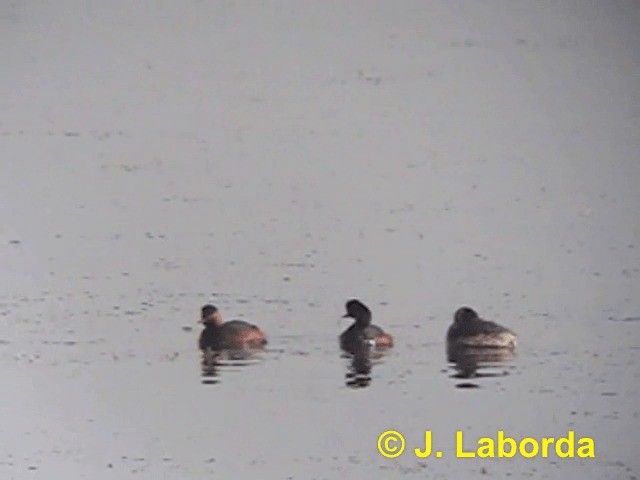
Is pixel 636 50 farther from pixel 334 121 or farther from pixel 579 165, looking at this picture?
pixel 334 121

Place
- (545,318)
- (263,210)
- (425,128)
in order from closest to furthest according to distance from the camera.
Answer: (545,318)
(263,210)
(425,128)

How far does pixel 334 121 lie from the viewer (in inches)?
321

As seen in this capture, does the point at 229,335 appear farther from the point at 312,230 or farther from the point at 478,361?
the point at 312,230

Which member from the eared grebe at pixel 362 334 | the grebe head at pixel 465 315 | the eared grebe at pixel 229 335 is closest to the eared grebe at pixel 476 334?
the grebe head at pixel 465 315

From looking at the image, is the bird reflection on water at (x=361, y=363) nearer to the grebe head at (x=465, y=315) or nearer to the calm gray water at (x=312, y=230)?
the calm gray water at (x=312, y=230)

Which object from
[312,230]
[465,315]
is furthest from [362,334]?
[312,230]

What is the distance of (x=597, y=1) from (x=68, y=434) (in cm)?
327

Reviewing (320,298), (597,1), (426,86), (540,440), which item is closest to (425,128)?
(426,86)

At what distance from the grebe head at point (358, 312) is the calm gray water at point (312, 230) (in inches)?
4.2

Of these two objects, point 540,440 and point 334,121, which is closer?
point 540,440

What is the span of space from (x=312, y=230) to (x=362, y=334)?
1.15 metres

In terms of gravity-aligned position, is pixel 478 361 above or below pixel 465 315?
below

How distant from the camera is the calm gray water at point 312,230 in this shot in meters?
5.61

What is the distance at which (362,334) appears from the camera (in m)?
6.16
